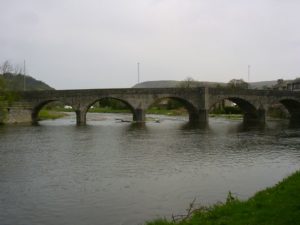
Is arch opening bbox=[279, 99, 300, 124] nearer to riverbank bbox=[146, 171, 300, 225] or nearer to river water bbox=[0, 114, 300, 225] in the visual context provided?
river water bbox=[0, 114, 300, 225]

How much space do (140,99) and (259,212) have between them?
183 ft

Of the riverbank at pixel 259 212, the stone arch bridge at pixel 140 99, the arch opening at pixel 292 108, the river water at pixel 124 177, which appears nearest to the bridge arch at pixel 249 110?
the stone arch bridge at pixel 140 99

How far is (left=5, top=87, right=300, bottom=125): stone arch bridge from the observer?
65.4 metres

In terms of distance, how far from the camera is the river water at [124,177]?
15.2 m

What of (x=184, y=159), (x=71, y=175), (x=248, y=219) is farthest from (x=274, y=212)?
(x=184, y=159)

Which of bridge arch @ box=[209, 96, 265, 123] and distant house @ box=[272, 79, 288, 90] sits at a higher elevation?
distant house @ box=[272, 79, 288, 90]

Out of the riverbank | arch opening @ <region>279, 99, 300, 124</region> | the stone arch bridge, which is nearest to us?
the riverbank

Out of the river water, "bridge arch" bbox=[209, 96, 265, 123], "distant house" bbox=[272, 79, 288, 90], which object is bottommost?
the river water

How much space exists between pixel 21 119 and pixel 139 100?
1804cm

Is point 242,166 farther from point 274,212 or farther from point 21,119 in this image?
point 21,119

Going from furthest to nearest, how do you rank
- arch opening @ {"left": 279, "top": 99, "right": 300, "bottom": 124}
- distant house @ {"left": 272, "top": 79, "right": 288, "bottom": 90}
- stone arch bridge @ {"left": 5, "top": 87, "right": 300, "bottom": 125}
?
distant house @ {"left": 272, "top": 79, "right": 288, "bottom": 90}, arch opening @ {"left": 279, "top": 99, "right": 300, "bottom": 124}, stone arch bridge @ {"left": 5, "top": 87, "right": 300, "bottom": 125}

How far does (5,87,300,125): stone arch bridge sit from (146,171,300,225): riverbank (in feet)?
173

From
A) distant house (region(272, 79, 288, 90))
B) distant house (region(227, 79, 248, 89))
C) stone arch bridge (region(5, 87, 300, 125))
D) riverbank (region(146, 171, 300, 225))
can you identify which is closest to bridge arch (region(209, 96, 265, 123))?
stone arch bridge (region(5, 87, 300, 125))

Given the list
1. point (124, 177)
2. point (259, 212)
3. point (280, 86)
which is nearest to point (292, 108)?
point (280, 86)
